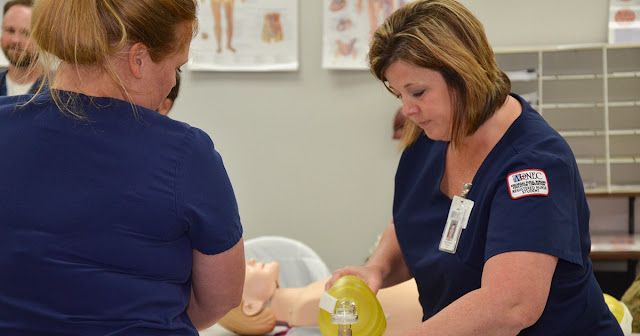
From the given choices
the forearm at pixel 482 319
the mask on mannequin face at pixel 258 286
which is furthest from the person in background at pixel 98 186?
the mask on mannequin face at pixel 258 286

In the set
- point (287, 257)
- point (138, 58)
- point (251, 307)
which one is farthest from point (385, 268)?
point (287, 257)

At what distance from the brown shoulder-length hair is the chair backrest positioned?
1.51 m

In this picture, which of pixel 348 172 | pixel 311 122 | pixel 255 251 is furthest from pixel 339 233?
pixel 255 251

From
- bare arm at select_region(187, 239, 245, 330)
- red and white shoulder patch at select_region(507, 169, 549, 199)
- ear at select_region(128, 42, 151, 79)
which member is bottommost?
bare arm at select_region(187, 239, 245, 330)

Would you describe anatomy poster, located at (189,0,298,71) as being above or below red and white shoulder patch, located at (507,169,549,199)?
above

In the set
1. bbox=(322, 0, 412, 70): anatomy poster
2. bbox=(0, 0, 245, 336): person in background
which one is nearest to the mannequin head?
bbox=(0, 0, 245, 336): person in background

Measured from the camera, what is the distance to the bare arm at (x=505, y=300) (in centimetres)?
116

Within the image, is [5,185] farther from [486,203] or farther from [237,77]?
[237,77]

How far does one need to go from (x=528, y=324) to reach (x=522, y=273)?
104mm

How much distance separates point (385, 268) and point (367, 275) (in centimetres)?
7

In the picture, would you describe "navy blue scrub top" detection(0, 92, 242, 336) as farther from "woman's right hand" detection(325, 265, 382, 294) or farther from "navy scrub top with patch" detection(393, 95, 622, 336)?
"woman's right hand" detection(325, 265, 382, 294)

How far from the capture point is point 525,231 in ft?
3.85

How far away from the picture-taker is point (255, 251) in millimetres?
2811

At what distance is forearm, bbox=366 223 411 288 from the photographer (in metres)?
1.68
